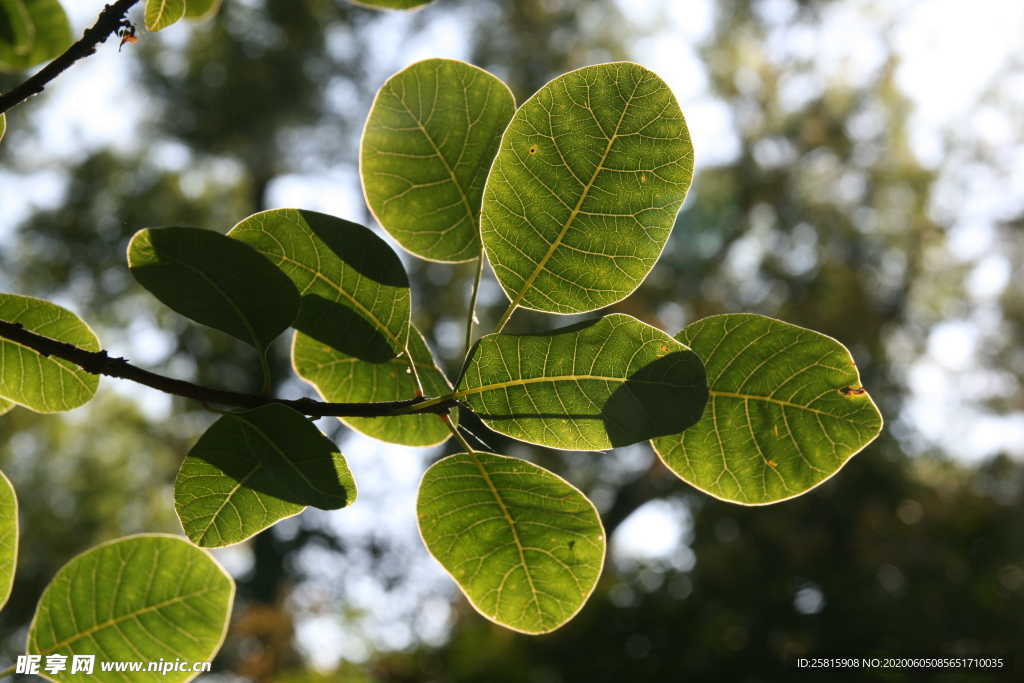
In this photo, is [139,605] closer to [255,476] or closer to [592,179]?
[255,476]

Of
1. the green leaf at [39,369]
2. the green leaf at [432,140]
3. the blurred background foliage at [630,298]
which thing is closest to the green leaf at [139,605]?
the green leaf at [39,369]

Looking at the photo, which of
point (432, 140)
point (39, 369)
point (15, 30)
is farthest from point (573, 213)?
point (39, 369)

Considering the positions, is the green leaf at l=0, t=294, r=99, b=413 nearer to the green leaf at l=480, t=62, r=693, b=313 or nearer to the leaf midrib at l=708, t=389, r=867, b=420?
the green leaf at l=480, t=62, r=693, b=313

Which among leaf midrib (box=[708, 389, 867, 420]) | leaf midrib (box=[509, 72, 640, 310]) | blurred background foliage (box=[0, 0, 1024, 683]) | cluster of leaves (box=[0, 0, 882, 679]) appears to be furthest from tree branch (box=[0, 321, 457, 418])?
blurred background foliage (box=[0, 0, 1024, 683])

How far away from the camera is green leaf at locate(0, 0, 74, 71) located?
417 mm

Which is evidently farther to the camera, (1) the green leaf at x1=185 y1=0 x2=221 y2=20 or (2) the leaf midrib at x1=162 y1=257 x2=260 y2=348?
(1) the green leaf at x1=185 y1=0 x2=221 y2=20

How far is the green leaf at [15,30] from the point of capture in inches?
16.3

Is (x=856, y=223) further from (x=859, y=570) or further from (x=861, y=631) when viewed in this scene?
(x=861, y=631)

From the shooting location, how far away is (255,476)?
1.70ft

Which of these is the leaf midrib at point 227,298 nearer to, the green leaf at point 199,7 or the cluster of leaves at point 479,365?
the cluster of leaves at point 479,365

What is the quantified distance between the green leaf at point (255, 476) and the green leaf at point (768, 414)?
0.78ft

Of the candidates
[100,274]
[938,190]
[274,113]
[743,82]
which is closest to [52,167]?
[100,274]

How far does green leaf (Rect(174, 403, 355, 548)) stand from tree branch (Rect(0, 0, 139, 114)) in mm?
233

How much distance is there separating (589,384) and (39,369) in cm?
45
